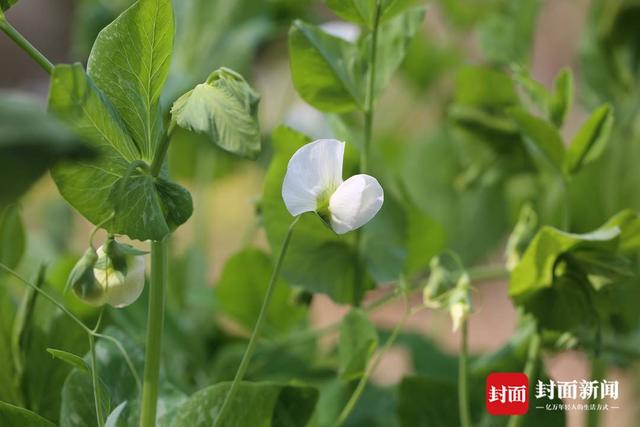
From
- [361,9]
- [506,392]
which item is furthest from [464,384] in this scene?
[361,9]

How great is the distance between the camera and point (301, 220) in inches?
12.7

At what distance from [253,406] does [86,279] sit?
7cm

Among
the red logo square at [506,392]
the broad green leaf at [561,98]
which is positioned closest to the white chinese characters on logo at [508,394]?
the red logo square at [506,392]

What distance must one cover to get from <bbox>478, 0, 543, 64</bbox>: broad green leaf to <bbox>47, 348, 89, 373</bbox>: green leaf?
10.7 inches

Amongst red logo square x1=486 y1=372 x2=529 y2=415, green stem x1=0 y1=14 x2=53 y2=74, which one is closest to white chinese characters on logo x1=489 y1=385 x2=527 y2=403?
red logo square x1=486 y1=372 x2=529 y2=415

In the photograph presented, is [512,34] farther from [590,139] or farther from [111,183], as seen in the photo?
[111,183]

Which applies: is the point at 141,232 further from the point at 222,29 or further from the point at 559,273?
the point at 222,29

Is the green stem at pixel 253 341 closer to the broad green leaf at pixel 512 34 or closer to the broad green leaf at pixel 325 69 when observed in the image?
the broad green leaf at pixel 325 69

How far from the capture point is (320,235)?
33cm

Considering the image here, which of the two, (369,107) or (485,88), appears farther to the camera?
(485,88)

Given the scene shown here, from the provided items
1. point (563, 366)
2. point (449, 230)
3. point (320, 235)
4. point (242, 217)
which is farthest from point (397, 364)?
point (320, 235)

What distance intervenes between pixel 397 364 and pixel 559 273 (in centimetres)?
61

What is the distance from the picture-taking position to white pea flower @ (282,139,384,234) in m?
0.24

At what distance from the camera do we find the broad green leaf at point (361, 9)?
0.30 metres
